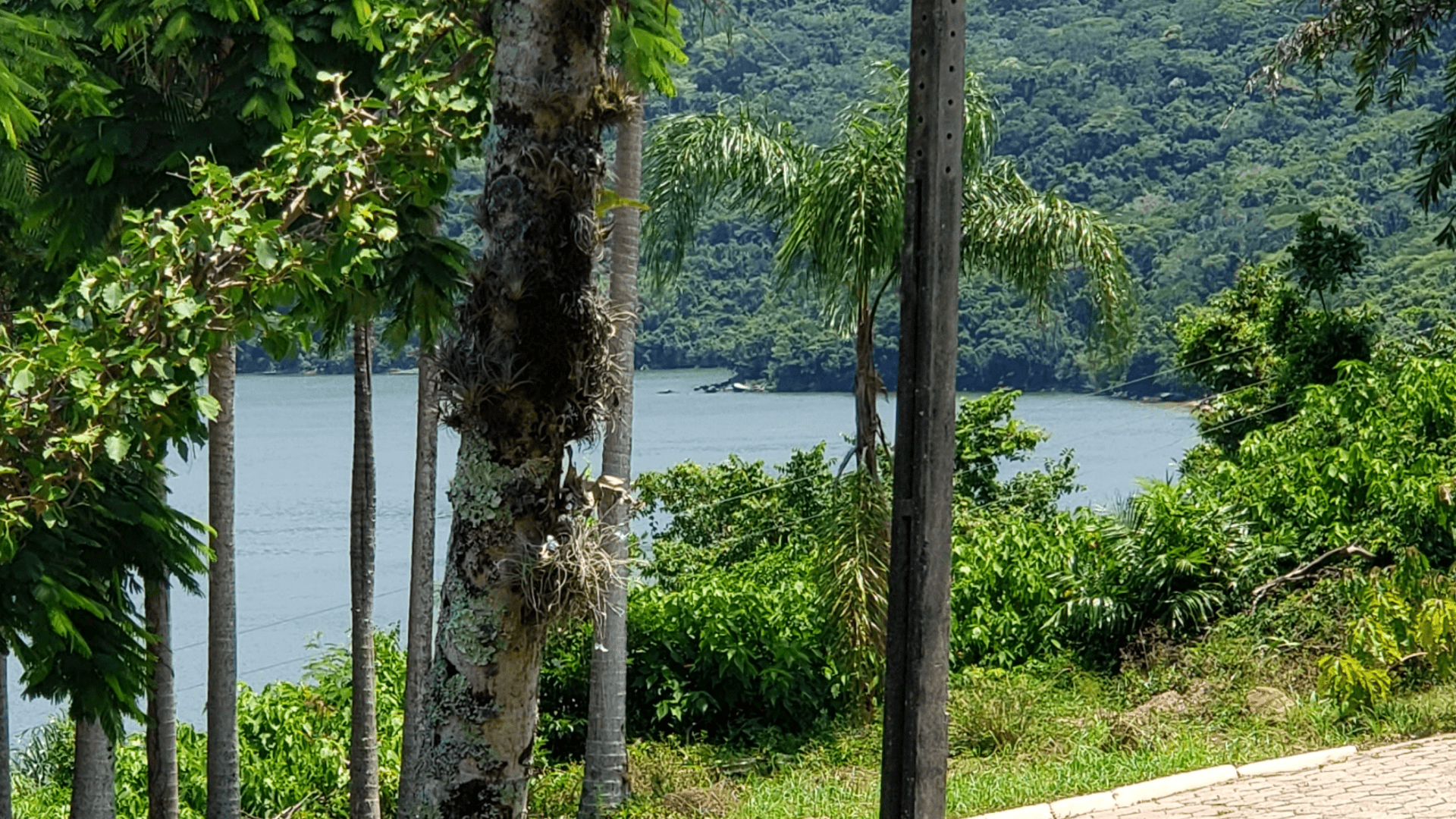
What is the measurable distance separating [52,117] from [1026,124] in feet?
105

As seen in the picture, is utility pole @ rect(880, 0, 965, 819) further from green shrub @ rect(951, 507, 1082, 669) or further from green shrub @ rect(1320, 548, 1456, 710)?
green shrub @ rect(951, 507, 1082, 669)

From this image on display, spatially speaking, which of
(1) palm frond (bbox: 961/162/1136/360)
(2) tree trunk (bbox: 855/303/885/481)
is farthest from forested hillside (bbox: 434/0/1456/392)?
(2) tree trunk (bbox: 855/303/885/481)

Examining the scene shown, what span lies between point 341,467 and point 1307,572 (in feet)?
154

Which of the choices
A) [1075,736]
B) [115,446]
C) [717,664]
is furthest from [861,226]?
[115,446]

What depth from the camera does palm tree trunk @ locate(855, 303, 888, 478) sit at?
40.9 ft

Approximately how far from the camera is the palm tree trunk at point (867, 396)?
12.5 meters

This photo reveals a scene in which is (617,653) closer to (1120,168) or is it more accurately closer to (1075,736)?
(1075,736)

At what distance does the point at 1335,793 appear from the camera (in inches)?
300

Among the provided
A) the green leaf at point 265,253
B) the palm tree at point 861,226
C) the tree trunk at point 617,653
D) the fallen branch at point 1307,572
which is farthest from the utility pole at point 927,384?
the fallen branch at point 1307,572

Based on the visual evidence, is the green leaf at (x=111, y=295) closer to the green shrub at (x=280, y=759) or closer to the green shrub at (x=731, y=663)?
the green shrub at (x=731, y=663)

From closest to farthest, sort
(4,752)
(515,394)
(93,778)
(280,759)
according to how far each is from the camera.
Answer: (515,394), (93,778), (4,752), (280,759)

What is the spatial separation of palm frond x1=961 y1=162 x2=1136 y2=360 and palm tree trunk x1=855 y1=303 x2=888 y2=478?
1215mm

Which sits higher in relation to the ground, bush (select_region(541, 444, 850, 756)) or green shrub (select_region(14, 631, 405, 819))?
bush (select_region(541, 444, 850, 756))

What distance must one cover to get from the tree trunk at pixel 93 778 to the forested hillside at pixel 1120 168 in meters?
16.1
